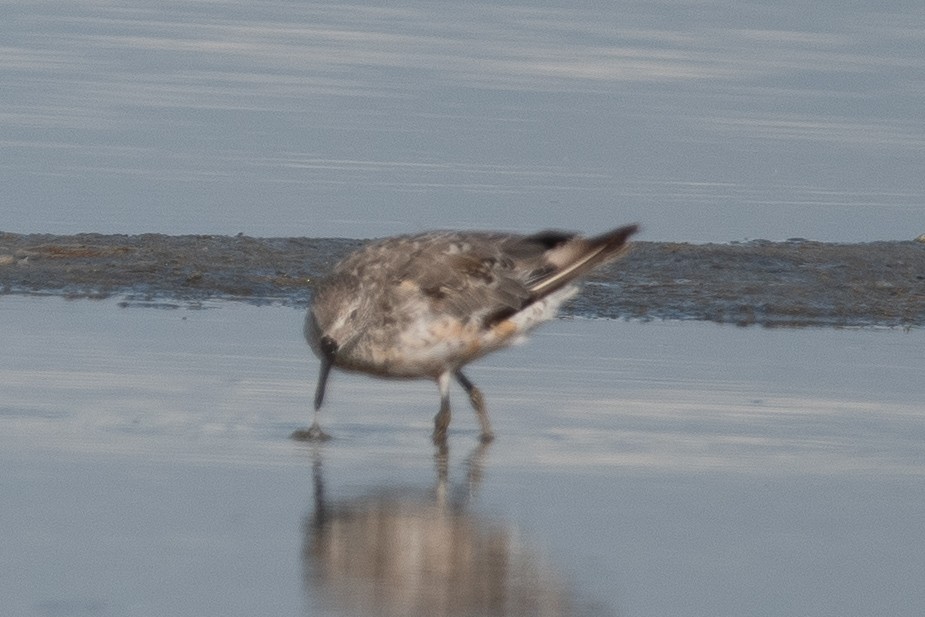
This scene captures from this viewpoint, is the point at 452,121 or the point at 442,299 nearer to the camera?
the point at 442,299

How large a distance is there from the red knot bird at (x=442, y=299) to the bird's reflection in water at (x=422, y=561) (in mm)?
1237

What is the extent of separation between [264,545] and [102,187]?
8.10 metres

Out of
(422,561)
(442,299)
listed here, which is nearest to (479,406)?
(442,299)

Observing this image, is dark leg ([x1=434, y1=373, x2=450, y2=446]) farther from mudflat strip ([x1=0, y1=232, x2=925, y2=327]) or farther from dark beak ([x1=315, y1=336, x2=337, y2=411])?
mudflat strip ([x1=0, y1=232, x2=925, y2=327])

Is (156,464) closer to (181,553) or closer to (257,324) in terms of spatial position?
(181,553)

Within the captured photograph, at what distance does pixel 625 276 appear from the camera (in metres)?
12.7

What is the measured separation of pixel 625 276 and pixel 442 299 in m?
3.33

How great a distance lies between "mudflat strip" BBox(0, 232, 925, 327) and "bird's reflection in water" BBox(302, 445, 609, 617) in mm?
4209

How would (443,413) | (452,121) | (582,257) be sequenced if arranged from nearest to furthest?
(443,413), (582,257), (452,121)

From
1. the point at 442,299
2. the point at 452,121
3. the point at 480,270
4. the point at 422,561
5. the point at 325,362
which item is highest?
the point at 452,121

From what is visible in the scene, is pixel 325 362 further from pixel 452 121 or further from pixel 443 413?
pixel 452 121

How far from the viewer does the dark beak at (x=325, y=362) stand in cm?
885

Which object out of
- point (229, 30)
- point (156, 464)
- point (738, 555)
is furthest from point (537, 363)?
point (229, 30)

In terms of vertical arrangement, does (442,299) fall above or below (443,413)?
above
